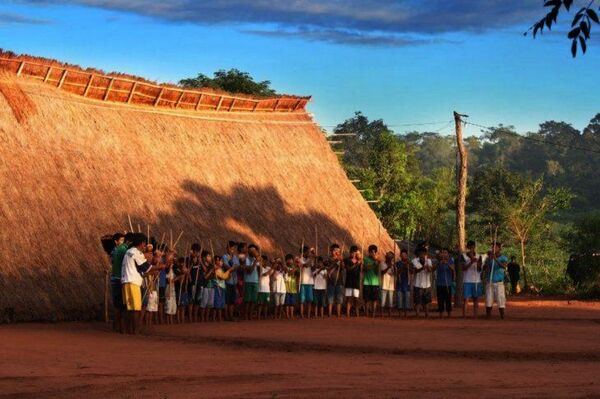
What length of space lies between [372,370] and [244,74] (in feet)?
102

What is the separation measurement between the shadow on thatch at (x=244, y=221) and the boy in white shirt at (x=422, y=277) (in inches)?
138

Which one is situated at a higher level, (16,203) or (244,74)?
(244,74)

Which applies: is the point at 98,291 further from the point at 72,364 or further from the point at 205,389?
the point at 205,389

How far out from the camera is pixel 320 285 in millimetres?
20812

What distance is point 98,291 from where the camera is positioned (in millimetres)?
18453

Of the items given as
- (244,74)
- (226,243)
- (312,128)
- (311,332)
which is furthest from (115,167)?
(244,74)

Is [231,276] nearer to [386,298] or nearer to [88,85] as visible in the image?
[386,298]

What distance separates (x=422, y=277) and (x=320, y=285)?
1.92 m

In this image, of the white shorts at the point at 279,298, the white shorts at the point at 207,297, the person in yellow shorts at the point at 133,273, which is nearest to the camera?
the person in yellow shorts at the point at 133,273

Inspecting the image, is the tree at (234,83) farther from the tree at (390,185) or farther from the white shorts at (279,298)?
the white shorts at (279,298)

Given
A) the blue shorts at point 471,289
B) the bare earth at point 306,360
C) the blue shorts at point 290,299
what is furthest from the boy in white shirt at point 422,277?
the blue shorts at point 290,299

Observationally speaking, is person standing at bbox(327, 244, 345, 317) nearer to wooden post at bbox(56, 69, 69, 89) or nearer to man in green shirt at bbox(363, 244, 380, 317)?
man in green shirt at bbox(363, 244, 380, 317)

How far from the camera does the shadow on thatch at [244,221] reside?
69.6 ft

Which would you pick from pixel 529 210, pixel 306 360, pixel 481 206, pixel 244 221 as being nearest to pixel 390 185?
pixel 529 210
